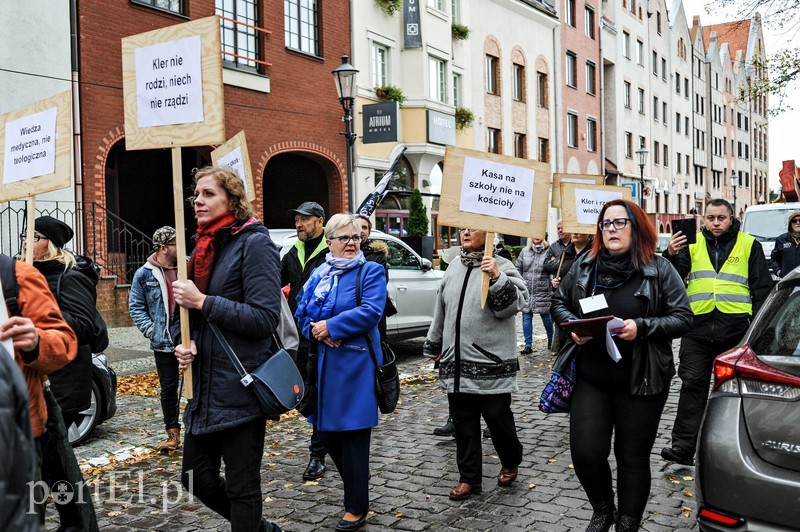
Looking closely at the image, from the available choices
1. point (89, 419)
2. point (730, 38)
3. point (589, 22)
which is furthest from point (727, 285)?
point (730, 38)

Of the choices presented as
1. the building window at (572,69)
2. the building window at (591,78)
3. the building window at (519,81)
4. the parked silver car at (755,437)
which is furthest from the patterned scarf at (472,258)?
the building window at (591,78)

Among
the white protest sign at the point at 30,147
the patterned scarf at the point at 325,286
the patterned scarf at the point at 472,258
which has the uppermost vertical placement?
the white protest sign at the point at 30,147

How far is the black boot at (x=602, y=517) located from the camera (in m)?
4.09

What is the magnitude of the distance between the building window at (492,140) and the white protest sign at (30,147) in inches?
986

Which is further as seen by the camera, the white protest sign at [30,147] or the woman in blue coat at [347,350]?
the white protest sign at [30,147]

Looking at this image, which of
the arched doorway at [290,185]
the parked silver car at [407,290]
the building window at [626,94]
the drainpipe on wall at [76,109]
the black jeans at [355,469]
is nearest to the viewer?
the black jeans at [355,469]

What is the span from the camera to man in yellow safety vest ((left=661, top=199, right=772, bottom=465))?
19.0 ft

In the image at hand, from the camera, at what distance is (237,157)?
20.4ft

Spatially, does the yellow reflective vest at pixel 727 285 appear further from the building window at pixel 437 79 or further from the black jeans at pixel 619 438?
the building window at pixel 437 79

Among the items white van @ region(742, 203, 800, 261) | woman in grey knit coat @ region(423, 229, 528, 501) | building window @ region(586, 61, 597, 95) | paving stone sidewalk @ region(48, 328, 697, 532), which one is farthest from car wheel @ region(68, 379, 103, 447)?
building window @ region(586, 61, 597, 95)

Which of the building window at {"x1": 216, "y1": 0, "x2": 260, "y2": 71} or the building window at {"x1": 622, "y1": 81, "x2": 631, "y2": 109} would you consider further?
the building window at {"x1": 622, "y1": 81, "x2": 631, "y2": 109}

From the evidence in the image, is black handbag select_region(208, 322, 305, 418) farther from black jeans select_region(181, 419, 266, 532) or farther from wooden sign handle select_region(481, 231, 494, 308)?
wooden sign handle select_region(481, 231, 494, 308)

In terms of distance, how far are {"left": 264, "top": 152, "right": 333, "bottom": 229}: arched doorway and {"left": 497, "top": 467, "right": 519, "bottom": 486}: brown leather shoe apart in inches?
649

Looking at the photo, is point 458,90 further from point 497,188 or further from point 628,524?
point 628,524
